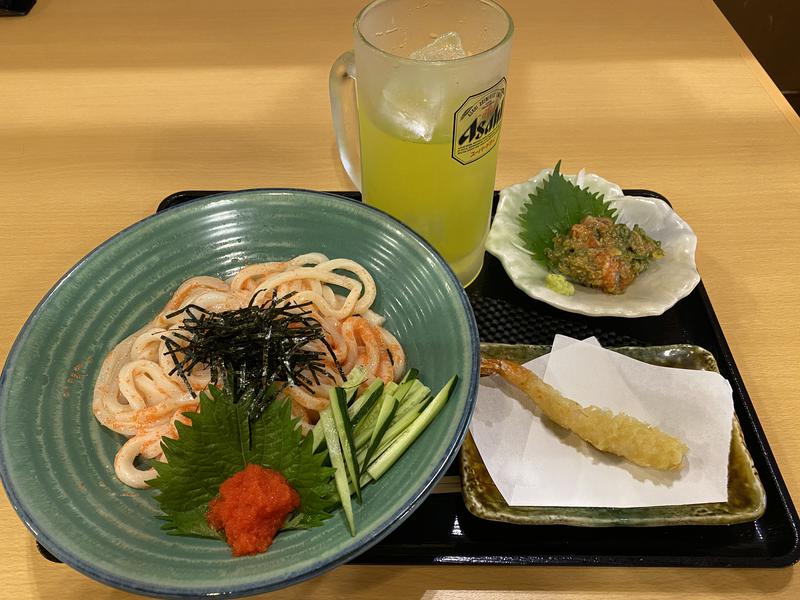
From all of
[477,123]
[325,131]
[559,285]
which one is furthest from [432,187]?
[325,131]

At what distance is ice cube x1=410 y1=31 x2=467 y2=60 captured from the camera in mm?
1375

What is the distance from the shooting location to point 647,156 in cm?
206

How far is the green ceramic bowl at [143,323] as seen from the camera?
35.6 inches

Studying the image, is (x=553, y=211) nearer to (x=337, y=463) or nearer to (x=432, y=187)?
(x=432, y=187)

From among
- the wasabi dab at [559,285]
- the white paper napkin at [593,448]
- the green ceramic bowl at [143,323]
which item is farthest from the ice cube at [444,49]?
the white paper napkin at [593,448]

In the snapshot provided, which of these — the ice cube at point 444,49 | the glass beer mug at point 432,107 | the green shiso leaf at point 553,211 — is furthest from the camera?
the green shiso leaf at point 553,211

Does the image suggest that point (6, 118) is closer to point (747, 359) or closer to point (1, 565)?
point (1, 565)

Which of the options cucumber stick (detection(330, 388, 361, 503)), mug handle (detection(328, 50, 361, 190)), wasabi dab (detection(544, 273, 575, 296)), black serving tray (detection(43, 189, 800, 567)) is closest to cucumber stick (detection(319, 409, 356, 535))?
cucumber stick (detection(330, 388, 361, 503))

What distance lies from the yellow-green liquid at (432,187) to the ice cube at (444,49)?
188 millimetres

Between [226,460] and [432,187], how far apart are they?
75 cm

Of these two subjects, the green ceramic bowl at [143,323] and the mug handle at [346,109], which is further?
the mug handle at [346,109]

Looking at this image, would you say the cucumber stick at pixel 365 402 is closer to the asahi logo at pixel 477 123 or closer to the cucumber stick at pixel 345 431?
the cucumber stick at pixel 345 431

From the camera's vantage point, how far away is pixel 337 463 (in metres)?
1.08

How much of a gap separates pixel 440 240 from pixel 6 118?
67.9 inches
